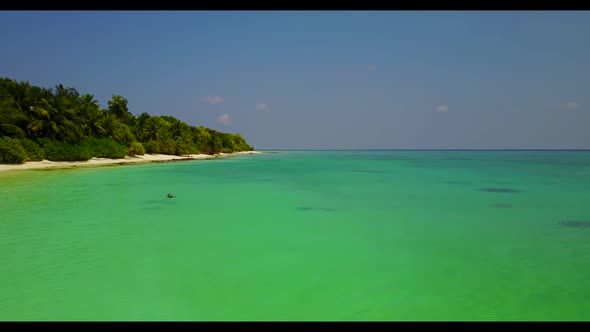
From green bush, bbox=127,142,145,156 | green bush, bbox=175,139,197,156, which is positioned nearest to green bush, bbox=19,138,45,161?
green bush, bbox=127,142,145,156

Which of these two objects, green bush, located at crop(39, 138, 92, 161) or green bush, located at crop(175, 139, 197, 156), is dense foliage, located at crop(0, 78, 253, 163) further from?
green bush, located at crop(175, 139, 197, 156)

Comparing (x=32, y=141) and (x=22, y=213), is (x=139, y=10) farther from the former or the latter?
(x=32, y=141)

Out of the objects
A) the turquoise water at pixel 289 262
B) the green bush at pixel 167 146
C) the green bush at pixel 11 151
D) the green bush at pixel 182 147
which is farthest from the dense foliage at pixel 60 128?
the turquoise water at pixel 289 262

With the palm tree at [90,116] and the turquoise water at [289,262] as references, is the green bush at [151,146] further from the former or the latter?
the turquoise water at [289,262]

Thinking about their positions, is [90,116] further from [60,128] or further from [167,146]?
[167,146]

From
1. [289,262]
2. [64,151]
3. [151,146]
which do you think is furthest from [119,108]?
[289,262]
